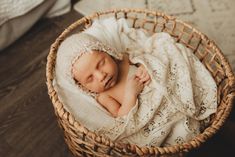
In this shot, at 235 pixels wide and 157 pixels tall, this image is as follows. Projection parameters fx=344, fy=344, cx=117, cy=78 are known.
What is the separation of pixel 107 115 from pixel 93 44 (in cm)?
22

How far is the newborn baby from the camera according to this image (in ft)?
3.41

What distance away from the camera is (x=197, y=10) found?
1.76 meters

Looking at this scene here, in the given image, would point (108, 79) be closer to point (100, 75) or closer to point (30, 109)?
point (100, 75)

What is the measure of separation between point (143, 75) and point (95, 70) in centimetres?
17

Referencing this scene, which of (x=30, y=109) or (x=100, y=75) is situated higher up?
(x=100, y=75)

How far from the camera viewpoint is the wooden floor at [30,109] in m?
1.25

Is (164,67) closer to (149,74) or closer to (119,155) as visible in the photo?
(149,74)

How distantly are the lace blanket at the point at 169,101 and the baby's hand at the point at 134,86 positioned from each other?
0.07 feet

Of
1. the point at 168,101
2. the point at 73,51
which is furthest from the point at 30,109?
the point at 168,101

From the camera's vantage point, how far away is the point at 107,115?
1067 mm

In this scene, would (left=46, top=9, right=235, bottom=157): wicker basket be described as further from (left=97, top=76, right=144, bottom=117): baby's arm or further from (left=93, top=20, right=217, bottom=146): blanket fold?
(left=97, top=76, right=144, bottom=117): baby's arm

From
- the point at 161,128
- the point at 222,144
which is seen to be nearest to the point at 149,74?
the point at 161,128

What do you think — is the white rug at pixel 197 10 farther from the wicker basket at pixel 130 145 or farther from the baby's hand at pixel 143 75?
the baby's hand at pixel 143 75

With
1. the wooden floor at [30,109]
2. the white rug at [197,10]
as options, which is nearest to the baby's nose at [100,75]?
the wooden floor at [30,109]
